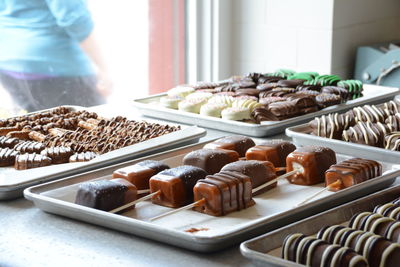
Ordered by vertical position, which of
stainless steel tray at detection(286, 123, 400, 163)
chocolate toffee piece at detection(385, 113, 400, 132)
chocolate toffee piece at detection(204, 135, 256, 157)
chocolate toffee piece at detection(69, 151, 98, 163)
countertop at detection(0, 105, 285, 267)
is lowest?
countertop at detection(0, 105, 285, 267)

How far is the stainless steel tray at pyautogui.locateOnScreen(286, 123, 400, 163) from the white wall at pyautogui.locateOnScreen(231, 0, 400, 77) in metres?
1.65

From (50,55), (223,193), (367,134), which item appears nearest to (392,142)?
(367,134)

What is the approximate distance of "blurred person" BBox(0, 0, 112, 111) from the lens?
3531 millimetres

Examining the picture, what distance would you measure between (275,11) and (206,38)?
0.42 meters

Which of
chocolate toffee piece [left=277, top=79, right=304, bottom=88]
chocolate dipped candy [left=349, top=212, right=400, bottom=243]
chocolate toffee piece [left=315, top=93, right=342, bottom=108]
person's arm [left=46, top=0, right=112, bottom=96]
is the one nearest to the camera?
chocolate dipped candy [left=349, top=212, right=400, bottom=243]

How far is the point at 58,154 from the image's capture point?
5.73 ft

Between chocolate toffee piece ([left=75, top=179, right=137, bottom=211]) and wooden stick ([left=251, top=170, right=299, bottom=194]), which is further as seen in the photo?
wooden stick ([left=251, top=170, right=299, bottom=194])

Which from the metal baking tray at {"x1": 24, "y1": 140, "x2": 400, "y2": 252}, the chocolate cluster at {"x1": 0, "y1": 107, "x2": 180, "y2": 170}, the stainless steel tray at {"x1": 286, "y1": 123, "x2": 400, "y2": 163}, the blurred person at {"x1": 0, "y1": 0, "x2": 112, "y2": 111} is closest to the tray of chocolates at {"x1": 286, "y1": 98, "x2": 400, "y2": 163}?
the stainless steel tray at {"x1": 286, "y1": 123, "x2": 400, "y2": 163}

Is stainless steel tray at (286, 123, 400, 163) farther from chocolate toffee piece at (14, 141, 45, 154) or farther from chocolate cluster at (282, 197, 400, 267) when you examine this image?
chocolate toffee piece at (14, 141, 45, 154)

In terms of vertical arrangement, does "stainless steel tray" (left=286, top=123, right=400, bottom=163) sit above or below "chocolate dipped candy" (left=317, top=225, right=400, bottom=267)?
below

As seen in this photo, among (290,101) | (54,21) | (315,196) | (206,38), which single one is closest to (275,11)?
(206,38)

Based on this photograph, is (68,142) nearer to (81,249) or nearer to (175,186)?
(175,186)

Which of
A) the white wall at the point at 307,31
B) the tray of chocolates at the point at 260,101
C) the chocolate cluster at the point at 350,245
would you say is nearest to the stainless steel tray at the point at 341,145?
the tray of chocolates at the point at 260,101

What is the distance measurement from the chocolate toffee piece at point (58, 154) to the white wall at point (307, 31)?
2.04 meters
